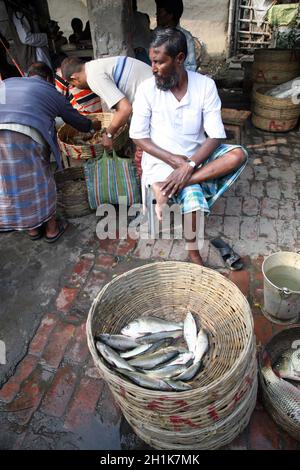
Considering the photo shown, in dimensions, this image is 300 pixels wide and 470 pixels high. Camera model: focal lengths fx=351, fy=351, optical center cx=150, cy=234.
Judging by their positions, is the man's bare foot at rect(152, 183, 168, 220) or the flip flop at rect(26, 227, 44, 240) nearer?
the man's bare foot at rect(152, 183, 168, 220)

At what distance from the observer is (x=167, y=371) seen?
2.30 meters

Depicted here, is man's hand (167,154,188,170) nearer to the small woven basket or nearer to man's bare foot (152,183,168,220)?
man's bare foot (152,183,168,220)

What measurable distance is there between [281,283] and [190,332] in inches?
36.5

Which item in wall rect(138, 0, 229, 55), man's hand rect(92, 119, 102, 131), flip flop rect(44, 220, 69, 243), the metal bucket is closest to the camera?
the metal bucket

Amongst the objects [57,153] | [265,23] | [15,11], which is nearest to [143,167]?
[57,153]

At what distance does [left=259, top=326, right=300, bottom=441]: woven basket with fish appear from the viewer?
218cm

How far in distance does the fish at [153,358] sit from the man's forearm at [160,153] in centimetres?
165

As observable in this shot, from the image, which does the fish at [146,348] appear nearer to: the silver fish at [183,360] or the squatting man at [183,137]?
the silver fish at [183,360]

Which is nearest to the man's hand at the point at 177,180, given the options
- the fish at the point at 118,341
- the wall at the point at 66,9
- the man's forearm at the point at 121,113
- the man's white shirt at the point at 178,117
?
the man's white shirt at the point at 178,117

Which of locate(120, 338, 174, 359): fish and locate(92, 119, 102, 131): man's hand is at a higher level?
locate(92, 119, 102, 131): man's hand

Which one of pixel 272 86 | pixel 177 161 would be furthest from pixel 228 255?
pixel 272 86

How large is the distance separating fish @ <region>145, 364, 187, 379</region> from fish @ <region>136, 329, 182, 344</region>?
26 centimetres

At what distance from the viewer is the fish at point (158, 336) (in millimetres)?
2562

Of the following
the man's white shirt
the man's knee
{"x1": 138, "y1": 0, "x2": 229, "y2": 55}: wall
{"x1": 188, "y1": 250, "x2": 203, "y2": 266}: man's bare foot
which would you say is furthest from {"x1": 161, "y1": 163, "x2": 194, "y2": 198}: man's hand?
{"x1": 138, "y1": 0, "x2": 229, "y2": 55}: wall
